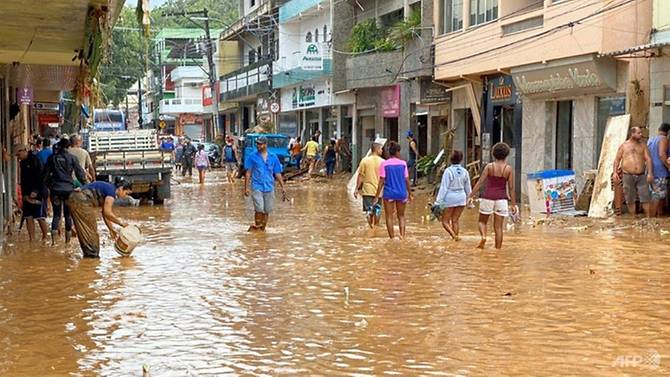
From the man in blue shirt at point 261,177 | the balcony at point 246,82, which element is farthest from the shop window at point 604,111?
the balcony at point 246,82

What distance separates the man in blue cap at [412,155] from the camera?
29855 millimetres

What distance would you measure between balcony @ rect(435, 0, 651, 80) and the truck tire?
9077mm

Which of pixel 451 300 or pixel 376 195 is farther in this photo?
pixel 376 195

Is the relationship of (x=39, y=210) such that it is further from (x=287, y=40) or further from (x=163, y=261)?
(x=287, y=40)

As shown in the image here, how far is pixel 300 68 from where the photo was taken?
135 feet

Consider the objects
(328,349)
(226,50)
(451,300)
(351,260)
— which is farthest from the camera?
(226,50)

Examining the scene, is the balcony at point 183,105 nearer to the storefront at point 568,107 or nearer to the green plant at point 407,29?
the green plant at point 407,29

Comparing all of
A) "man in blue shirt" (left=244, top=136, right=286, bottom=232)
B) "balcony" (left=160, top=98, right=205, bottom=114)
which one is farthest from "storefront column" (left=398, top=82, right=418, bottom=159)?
"balcony" (left=160, top=98, right=205, bottom=114)

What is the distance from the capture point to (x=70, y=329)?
780cm

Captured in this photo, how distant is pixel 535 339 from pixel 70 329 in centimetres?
383

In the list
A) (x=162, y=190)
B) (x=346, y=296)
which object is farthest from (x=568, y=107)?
(x=346, y=296)

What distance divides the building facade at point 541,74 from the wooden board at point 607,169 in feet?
2.04

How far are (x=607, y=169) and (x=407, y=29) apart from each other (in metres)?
14.0

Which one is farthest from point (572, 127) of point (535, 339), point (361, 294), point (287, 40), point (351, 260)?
point (287, 40)
